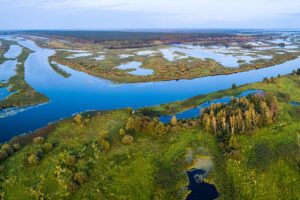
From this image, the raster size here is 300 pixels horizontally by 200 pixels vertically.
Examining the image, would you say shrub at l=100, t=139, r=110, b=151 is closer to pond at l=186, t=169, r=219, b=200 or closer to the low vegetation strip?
pond at l=186, t=169, r=219, b=200

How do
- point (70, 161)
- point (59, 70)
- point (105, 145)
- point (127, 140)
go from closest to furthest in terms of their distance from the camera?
1. point (70, 161)
2. point (105, 145)
3. point (127, 140)
4. point (59, 70)

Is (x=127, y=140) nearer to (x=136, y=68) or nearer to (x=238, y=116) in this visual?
(x=238, y=116)

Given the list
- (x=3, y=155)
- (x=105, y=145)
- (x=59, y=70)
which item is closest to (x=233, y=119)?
(x=105, y=145)

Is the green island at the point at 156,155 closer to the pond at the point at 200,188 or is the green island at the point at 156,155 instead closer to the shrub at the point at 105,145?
the shrub at the point at 105,145

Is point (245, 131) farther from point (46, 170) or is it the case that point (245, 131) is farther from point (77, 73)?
point (77, 73)

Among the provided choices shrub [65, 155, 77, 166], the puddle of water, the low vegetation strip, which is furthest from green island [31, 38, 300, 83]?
shrub [65, 155, 77, 166]

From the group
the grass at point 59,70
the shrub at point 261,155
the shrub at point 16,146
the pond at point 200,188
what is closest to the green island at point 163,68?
the grass at point 59,70
